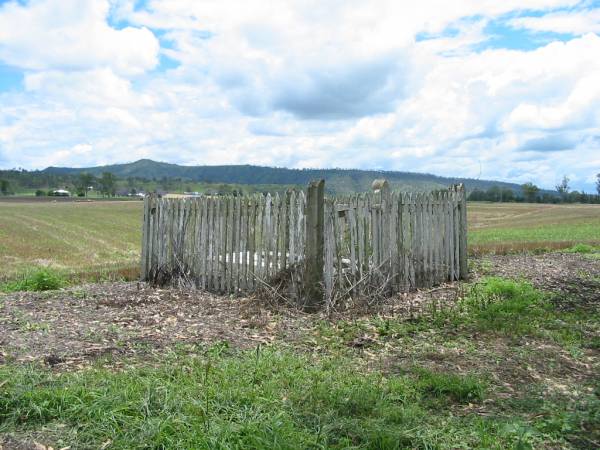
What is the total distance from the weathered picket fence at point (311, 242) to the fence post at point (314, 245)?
0.02 m

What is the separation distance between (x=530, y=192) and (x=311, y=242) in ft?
356

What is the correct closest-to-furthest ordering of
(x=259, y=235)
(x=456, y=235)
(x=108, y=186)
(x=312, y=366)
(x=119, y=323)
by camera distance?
(x=312, y=366) → (x=119, y=323) → (x=259, y=235) → (x=456, y=235) → (x=108, y=186)

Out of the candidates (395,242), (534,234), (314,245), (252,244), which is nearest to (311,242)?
(314,245)

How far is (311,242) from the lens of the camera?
849cm

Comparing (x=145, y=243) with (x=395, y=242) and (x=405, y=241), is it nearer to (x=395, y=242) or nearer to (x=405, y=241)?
(x=395, y=242)

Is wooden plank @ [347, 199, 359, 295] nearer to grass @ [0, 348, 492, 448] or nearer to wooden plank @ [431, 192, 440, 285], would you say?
wooden plank @ [431, 192, 440, 285]

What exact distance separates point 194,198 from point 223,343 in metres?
4.52

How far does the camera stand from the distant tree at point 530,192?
106 metres

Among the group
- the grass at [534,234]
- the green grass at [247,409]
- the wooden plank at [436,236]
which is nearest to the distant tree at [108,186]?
the grass at [534,234]

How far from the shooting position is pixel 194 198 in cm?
1038

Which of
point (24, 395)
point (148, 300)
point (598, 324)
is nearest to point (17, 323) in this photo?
point (148, 300)

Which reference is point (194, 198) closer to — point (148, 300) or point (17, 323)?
point (148, 300)

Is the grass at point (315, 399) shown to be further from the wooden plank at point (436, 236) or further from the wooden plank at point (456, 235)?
the wooden plank at point (456, 235)

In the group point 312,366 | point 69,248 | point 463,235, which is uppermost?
point 463,235
